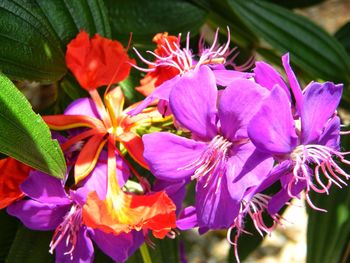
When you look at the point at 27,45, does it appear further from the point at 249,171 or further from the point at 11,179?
the point at 249,171

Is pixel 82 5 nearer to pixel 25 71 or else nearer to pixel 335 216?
pixel 25 71

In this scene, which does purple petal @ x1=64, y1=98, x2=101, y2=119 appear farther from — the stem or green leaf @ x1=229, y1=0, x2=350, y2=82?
green leaf @ x1=229, y1=0, x2=350, y2=82

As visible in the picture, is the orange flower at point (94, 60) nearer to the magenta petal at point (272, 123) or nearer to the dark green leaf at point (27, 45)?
the dark green leaf at point (27, 45)

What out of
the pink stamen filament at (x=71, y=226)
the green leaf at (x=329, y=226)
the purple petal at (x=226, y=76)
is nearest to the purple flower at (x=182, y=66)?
the purple petal at (x=226, y=76)

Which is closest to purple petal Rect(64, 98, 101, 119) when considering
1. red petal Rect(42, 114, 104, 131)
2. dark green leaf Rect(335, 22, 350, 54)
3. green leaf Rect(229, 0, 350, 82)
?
red petal Rect(42, 114, 104, 131)

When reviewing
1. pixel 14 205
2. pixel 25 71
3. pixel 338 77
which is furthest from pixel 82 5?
pixel 338 77
